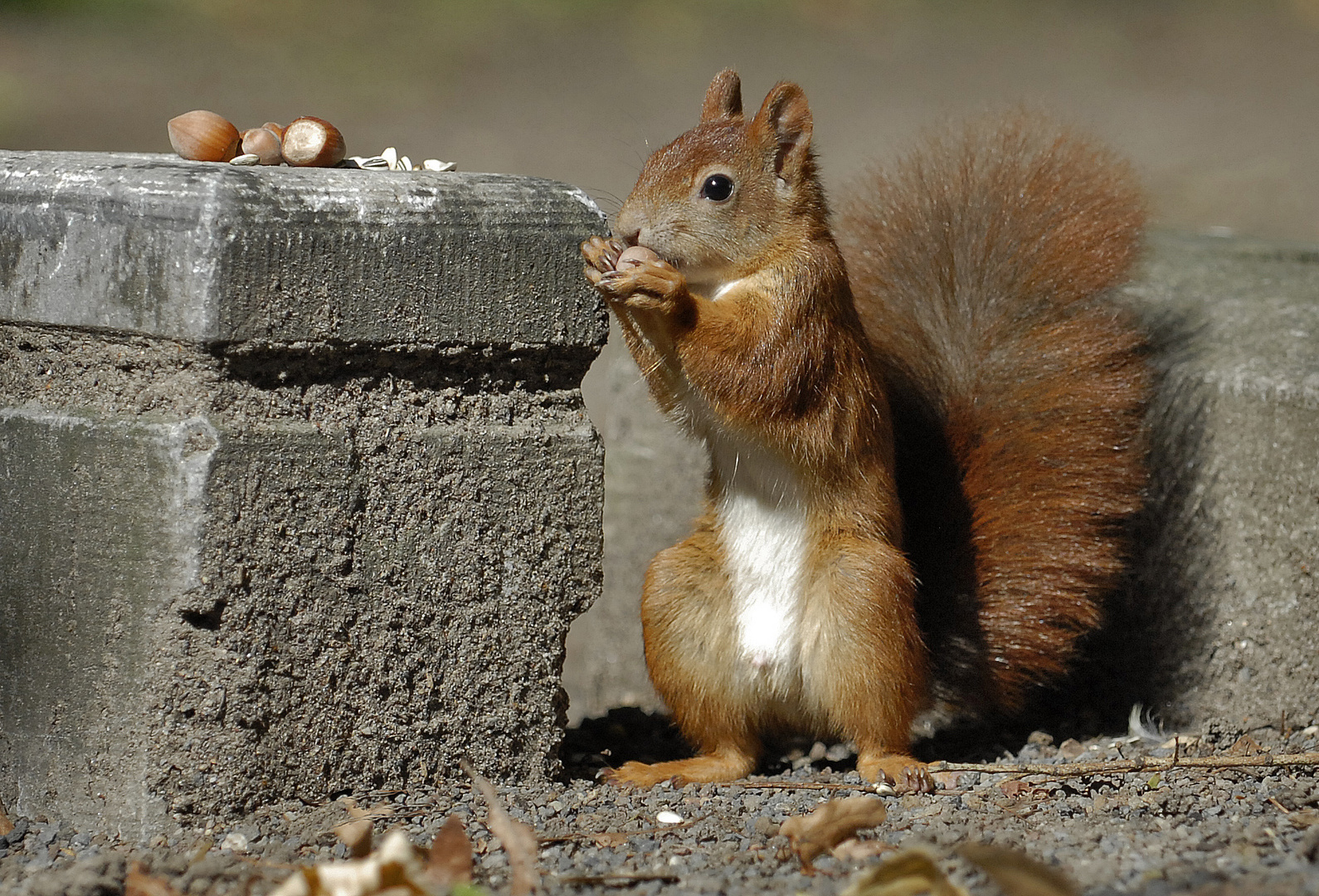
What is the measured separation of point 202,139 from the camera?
195 centimetres

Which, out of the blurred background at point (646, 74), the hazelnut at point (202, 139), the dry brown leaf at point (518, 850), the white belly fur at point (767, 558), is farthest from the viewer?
the blurred background at point (646, 74)

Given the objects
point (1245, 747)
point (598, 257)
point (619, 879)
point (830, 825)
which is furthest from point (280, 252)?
point (1245, 747)

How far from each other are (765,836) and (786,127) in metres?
1.06

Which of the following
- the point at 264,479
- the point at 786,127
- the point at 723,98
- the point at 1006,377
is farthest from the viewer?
the point at 1006,377

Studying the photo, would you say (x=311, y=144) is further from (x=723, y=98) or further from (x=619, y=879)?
(x=619, y=879)

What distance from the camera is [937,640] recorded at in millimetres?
2439

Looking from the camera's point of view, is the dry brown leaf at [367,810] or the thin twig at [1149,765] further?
the thin twig at [1149,765]

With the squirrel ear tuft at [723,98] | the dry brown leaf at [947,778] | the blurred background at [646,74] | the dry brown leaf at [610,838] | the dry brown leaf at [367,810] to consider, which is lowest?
the dry brown leaf at [610,838]

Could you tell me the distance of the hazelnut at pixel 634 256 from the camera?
1939 millimetres

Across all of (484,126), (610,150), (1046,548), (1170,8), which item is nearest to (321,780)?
(1046,548)

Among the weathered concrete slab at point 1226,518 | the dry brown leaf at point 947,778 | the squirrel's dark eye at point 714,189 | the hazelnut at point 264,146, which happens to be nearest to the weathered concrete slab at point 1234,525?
the weathered concrete slab at point 1226,518

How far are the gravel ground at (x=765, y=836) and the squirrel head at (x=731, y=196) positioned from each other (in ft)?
2.59

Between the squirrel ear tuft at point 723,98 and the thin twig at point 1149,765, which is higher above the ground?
the squirrel ear tuft at point 723,98

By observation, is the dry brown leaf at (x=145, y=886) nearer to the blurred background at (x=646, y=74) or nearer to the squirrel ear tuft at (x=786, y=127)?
the squirrel ear tuft at (x=786, y=127)
